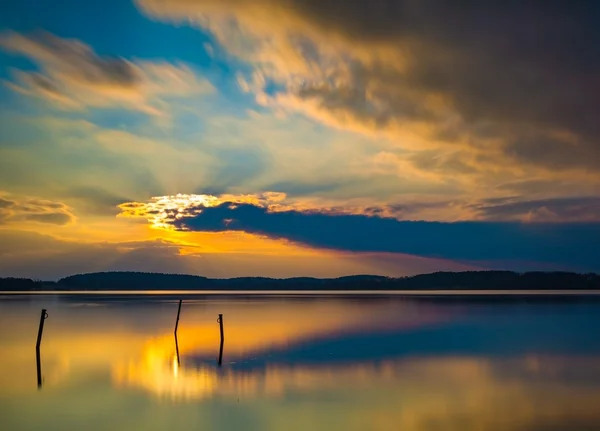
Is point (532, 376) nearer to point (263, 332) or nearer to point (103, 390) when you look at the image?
point (103, 390)

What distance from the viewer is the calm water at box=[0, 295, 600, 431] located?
60.1 ft

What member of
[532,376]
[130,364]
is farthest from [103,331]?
[532,376]

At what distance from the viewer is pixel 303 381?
24.7 metres

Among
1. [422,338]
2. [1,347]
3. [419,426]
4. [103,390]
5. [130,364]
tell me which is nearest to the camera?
[419,426]

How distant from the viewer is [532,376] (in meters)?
26.1

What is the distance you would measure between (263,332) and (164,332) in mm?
7605

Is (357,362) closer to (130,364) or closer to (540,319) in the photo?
(130,364)

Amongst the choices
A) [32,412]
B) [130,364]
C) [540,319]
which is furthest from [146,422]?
[540,319]

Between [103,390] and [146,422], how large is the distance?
18.1 feet

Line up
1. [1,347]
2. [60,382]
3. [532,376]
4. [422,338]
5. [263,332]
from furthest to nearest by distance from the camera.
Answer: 1. [263,332]
2. [422,338]
3. [1,347]
4. [532,376]
5. [60,382]

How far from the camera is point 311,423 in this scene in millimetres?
17906

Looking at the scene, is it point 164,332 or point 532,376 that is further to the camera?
point 164,332

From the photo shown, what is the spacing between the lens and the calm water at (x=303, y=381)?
1833 cm

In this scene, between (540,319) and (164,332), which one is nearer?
(164,332)
